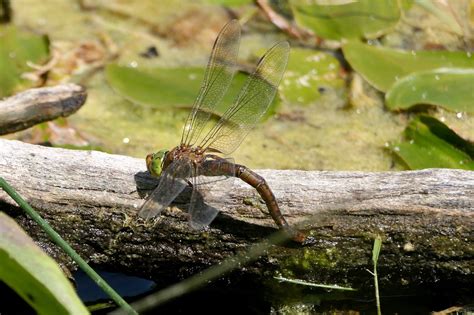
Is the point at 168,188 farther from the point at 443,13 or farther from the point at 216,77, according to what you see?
the point at 443,13

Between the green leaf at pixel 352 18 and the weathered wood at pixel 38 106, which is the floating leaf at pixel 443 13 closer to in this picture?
the green leaf at pixel 352 18

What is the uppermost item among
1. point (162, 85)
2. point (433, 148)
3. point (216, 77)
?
point (216, 77)

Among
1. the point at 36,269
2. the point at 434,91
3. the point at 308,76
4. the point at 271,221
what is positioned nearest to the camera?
the point at 36,269

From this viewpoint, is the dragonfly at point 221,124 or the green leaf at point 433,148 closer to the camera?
the dragonfly at point 221,124

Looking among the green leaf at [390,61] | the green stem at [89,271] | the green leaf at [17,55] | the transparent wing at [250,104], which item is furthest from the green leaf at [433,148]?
the green leaf at [17,55]

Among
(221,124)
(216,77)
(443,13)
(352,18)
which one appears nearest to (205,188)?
(221,124)
